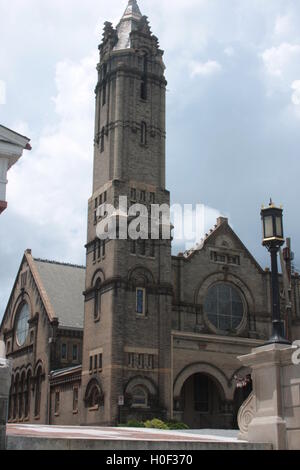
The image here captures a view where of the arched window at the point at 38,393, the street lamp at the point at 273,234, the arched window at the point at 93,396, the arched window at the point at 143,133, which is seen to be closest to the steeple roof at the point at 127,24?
the arched window at the point at 143,133

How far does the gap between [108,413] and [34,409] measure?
14.7 metres

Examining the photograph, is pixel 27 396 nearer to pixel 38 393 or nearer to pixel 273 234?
pixel 38 393

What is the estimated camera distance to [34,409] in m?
55.2

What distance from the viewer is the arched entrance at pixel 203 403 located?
4772 centimetres

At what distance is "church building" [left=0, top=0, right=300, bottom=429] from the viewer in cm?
4453

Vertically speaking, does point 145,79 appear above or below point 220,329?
above

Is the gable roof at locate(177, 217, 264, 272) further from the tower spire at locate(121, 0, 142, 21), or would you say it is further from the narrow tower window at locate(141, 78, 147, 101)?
the tower spire at locate(121, 0, 142, 21)

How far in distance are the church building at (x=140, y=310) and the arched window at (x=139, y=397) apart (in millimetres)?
65

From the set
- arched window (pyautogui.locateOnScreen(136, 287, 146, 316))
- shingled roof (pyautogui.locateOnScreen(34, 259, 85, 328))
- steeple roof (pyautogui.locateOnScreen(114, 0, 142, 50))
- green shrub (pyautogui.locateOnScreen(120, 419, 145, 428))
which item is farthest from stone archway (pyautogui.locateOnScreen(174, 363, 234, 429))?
steeple roof (pyautogui.locateOnScreen(114, 0, 142, 50))

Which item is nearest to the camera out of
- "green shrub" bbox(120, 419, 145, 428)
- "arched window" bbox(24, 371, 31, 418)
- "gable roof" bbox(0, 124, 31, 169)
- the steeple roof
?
"gable roof" bbox(0, 124, 31, 169)

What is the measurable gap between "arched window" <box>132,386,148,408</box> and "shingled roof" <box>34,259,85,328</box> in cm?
1405
